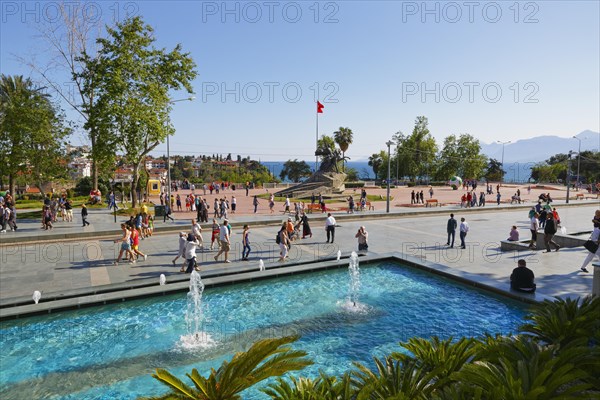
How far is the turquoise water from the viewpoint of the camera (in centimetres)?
719

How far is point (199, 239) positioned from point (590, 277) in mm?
13669

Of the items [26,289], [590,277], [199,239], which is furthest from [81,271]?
[590,277]

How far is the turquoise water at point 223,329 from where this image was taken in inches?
283

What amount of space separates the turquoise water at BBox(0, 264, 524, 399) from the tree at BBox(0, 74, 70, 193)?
23.0 metres

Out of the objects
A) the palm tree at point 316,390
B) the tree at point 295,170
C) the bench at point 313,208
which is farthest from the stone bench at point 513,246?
the tree at point 295,170

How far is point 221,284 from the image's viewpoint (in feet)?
39.2

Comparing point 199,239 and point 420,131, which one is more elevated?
point 420,131

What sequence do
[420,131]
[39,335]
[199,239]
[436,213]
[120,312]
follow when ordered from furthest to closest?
[420,131]
[436,213]
[199,239]
[120,312]
[39,335]

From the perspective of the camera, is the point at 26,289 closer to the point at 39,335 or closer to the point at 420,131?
the point at 39,335

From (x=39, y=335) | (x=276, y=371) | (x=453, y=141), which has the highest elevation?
(x=453, y=141)

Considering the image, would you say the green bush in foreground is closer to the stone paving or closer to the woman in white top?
the stone paving

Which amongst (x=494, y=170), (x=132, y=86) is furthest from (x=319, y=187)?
(x=494, y=170)

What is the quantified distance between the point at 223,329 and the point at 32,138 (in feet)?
86.9

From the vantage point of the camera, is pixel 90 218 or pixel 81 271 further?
pixel 90 218
